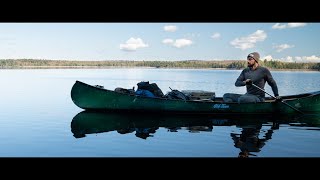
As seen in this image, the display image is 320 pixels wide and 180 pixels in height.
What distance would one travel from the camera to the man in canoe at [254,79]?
42.9 feet

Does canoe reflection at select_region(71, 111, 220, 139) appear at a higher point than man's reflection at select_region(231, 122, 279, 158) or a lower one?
lower

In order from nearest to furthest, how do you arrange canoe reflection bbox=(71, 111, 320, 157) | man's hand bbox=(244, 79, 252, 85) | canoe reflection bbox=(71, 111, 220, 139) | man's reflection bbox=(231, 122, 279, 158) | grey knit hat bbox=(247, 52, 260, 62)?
man's reflection bbox=(231, 122, 279, 158) → canoe reflection bbox=(71, 111, 320, 157) → canoe reflection bbox=(71, 111, 220, 139) → man's hand bbox=(244, 79, 252, 85) → grey knit hat bbox=(247, 52, 260, 62)

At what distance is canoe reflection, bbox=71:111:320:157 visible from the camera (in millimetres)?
10922

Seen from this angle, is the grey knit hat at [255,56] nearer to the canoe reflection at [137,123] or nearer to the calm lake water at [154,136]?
the calm lake water at [154,136]

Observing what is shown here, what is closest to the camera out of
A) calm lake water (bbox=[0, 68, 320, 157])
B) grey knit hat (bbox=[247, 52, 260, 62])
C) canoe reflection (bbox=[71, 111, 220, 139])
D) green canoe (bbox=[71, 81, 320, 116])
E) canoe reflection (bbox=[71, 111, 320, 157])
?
calm lake water (bbox=[0, 68, 320, 157])

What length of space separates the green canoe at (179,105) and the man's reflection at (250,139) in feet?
4.12

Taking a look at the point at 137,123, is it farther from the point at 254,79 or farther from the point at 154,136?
the point at 254,79

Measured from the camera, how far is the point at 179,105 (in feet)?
45.8

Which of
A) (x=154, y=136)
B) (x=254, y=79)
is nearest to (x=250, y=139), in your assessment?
(x=154, y=136)

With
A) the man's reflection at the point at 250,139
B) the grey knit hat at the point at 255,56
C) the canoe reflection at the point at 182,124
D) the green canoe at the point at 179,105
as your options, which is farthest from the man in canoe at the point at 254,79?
the man's reflection at the point at 250,139

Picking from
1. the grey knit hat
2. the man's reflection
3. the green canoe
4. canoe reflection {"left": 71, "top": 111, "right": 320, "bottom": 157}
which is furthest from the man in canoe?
the man's reflection

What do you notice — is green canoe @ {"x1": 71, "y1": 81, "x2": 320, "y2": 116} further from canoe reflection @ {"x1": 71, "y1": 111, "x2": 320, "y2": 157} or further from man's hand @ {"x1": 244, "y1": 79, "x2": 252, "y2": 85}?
man's hand @ {"x1": 244, "y1": 79, "x2": 252, "y2": 85}

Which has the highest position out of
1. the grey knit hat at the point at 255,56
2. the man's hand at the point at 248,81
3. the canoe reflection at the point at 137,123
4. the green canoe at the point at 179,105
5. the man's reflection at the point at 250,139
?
the grey knit hat at the point at 255,56
